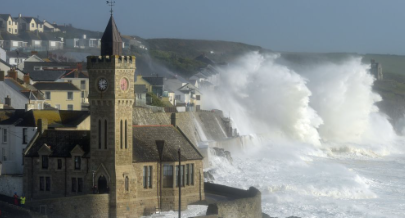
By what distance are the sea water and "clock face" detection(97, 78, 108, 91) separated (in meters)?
11.7

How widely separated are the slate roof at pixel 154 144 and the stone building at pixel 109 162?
0.12 feet

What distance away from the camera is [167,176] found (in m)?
34.2

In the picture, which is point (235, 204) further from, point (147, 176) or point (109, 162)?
point (109, 162)

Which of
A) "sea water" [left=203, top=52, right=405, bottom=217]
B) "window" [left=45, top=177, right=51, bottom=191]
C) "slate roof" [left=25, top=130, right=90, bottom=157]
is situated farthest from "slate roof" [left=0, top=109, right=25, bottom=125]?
"sea water" [left=203, top=52, right=405, bottom=217]

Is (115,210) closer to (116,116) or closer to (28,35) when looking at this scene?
(116,116)

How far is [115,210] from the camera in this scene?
3203 centimetres

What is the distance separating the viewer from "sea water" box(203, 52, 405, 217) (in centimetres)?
4531

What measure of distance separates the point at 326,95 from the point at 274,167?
174 ft

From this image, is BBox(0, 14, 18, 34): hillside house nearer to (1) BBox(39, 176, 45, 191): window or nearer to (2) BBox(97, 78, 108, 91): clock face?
(1) BBox(39, 176, 45, 191): window

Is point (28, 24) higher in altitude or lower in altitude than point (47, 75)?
higher

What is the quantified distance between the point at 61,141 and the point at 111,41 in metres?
4.43

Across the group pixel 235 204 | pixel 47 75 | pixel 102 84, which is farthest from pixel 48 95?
pixel 102 84

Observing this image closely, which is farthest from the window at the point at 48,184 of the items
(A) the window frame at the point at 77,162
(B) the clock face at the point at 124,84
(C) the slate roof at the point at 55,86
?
(C) the slate roof at the point at 55,86

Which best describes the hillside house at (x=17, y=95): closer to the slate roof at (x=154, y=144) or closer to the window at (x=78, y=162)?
the slate roof at (x=154, y=144)
